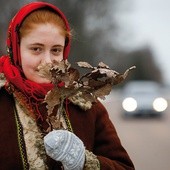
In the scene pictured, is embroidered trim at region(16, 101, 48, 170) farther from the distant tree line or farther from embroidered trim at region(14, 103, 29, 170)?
the distant tree line

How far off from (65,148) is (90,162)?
0.64 feet

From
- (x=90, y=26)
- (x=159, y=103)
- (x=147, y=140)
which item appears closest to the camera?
(x=147, y=140)

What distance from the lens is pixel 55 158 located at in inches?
89.1

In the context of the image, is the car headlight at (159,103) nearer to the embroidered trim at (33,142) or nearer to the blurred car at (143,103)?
the blurred car at (143,103)

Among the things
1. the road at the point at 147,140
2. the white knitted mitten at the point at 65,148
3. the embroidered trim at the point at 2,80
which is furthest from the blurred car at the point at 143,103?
the white knitted mitten at the point at 65,148

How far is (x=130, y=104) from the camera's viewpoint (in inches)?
650

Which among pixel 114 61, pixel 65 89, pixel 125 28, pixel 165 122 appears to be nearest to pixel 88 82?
pixel 65 89

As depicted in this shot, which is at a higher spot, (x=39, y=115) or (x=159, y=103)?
(x=39, y=115)

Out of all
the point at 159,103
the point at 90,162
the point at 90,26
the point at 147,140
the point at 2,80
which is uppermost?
the point at 90,26

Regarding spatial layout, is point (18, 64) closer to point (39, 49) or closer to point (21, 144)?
point (39, 49)

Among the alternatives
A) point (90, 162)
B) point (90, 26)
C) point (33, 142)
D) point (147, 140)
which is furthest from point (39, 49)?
point (90, 26)

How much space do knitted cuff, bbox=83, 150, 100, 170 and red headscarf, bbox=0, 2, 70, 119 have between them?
32cm

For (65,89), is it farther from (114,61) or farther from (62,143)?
(114,61)

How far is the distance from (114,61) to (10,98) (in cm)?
4210
